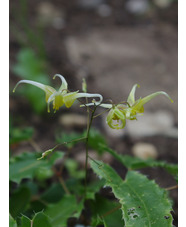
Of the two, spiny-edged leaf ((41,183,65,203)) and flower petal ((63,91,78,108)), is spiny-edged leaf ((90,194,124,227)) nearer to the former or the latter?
spiny-edged leaf ((41,183,65,203))

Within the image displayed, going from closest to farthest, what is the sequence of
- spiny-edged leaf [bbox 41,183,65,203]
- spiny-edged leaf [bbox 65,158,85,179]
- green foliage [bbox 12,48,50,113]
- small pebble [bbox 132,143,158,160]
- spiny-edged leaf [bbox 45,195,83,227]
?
spiny-edged leaf [bbox 45,195,83,227] < spiny-edged leaf [bbox 41,183,65,203] < spiny-edged leaf [bbox 65,158,85,179] < small pebble [bbox 132,143,158,160] < green foliage [bbox 12,48,50,113]

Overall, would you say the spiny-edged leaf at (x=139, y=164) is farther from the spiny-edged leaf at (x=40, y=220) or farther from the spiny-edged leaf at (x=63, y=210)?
the spiny-edged leaf at (x=40, y=220)

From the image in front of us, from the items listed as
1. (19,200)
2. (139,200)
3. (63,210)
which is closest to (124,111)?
(139,200)

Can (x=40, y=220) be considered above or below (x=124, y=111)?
below

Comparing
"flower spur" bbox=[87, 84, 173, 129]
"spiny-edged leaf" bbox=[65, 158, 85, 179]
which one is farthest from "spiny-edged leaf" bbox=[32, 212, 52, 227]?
"spiny-edged leaf" bbox=[65, 158, 85, 179]

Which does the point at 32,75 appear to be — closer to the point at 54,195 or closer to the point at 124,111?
the point at 54,195

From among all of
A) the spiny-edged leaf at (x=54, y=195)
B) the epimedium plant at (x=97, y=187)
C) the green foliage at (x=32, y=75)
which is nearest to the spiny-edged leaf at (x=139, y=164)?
the epimedium plant at (x=97, y=187)

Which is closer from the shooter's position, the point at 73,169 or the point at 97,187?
the point at 97,187

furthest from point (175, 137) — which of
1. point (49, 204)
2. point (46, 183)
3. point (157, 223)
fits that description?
point (157, 223)
